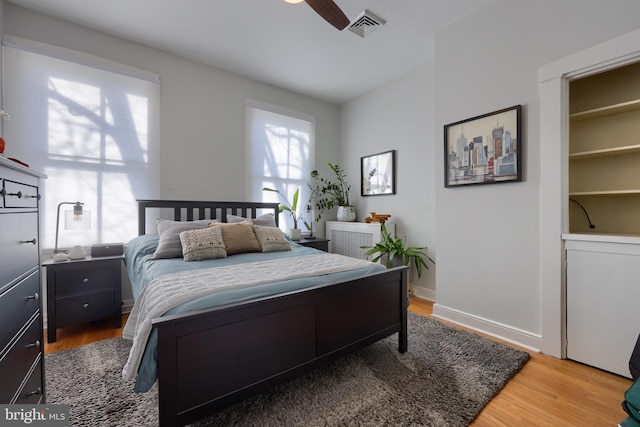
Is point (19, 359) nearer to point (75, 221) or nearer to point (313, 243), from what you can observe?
point (75, 221)

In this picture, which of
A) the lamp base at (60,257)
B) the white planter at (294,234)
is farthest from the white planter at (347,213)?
the lamp base at (60,257)

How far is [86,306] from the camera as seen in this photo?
7.89ft

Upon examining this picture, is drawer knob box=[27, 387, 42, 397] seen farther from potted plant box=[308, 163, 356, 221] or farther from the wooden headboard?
potted plant box=[308, 163, 356, 221]

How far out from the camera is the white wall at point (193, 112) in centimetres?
276

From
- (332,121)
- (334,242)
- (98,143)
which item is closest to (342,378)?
(334,242)

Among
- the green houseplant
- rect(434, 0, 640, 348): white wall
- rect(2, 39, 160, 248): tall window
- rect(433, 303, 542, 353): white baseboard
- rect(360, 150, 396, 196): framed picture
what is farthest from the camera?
rect(360, 150, 396, 196): framed picture

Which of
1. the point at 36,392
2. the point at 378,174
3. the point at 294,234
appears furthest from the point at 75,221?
the point at 378,174

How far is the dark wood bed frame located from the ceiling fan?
1.68 m

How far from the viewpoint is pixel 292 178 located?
415 cm

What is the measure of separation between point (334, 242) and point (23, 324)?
3.52 meters

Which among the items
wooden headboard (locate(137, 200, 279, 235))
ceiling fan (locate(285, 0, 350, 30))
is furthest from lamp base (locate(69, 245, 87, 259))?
ceiling fan (locate(285, 0, 350, 30))

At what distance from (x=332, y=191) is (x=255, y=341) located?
132 inches

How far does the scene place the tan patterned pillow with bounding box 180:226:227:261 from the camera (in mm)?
2260

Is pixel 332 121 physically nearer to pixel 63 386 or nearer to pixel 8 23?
pixel 8 23
